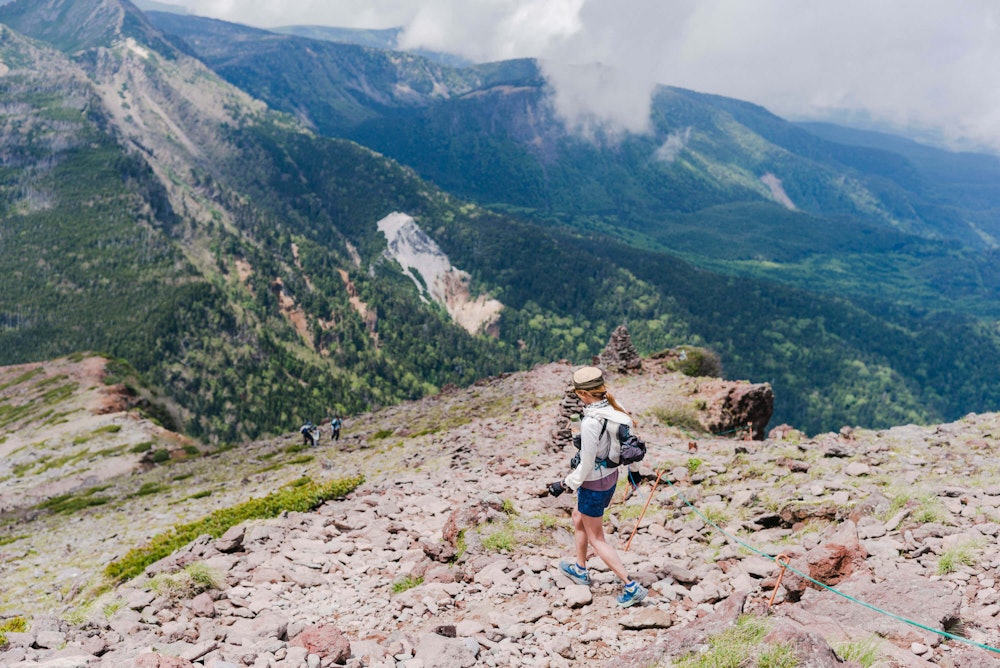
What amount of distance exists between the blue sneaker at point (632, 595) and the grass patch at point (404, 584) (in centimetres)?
583

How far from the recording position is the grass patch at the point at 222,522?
22.1 meters

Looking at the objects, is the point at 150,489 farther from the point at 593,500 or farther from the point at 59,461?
the point at 593,500

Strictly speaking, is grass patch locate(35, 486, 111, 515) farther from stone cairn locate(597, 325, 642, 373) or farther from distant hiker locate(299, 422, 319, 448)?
stone cairn locate(597, 325, 642, 373)

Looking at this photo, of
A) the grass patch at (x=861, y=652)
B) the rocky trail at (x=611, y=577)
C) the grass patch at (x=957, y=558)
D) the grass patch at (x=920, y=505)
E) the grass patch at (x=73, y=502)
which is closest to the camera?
the grass patch at (x=861, y=652)

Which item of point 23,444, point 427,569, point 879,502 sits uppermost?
point 879,502

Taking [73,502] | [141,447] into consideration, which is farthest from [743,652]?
[141,447]

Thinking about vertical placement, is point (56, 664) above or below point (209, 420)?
above

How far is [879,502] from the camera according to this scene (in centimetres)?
1523

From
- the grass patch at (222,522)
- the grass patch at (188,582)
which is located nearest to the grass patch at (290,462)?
the grass patch at (222,522)

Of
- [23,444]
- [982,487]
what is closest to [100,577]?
[982,487]

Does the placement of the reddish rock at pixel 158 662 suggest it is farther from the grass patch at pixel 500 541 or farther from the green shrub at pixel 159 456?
the green shrub at pixel 159 456

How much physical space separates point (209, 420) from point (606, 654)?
654ft

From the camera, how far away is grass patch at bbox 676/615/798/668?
845 centimetres

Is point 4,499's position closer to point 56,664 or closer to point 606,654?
point 56,664
